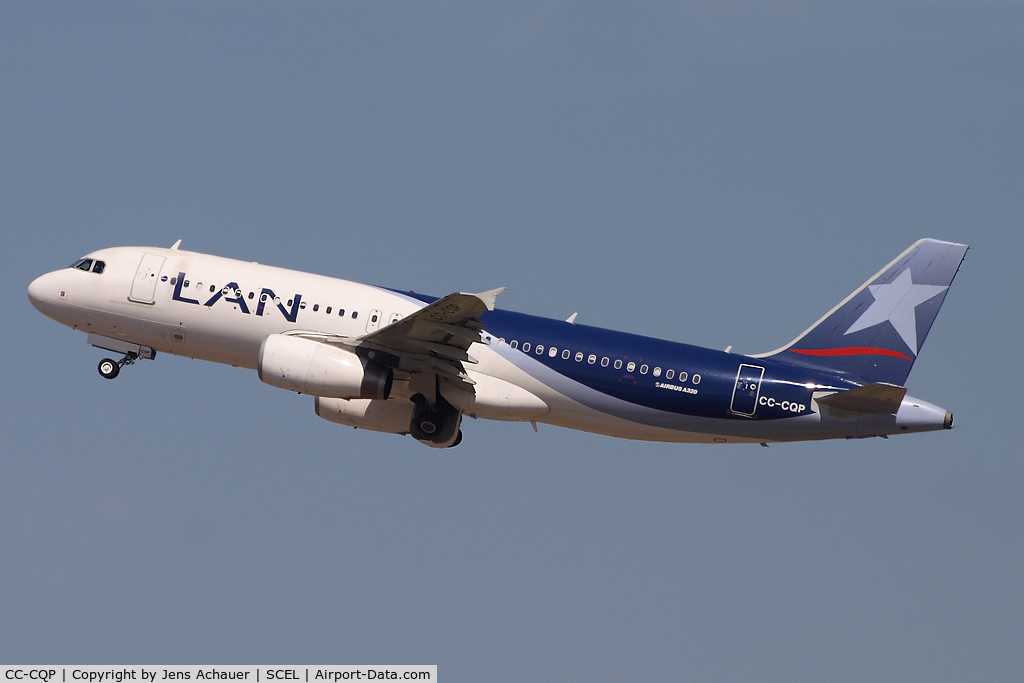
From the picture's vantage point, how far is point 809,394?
128 feet

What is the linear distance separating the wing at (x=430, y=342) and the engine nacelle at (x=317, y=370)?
0.53 m

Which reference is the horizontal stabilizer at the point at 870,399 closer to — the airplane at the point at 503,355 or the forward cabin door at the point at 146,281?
the airplane at the point at 503,355

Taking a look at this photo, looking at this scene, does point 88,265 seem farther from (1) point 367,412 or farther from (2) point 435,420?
(2) point 435,420

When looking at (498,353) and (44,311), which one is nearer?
(498,353)

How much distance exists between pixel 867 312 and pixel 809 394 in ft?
13.0

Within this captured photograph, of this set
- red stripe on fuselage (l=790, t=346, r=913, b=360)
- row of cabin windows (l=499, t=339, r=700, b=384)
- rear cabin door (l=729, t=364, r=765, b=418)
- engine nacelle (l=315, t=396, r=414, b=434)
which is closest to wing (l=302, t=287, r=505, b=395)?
row of cabin windows (l=499, t=339, r=700, b=384)

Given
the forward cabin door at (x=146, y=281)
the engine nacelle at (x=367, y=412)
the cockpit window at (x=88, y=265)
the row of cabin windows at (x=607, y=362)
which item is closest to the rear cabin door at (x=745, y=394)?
the row of cabin windows at (x=607, y=362)

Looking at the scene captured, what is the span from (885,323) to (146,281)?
2427 centimetres

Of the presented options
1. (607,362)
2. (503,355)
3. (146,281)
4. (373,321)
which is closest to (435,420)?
(503,355)

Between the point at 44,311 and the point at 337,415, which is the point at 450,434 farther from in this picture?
the point at 44,311

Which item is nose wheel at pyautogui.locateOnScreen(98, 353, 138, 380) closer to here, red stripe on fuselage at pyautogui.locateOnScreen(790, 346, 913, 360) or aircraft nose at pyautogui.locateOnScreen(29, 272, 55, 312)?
aircraft nose at pyautogui.locateOnScreen(29, 272, 55, 312)

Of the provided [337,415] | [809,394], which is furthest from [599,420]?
[337,415]

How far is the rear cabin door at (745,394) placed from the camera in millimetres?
38906

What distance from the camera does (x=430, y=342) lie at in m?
38.6
